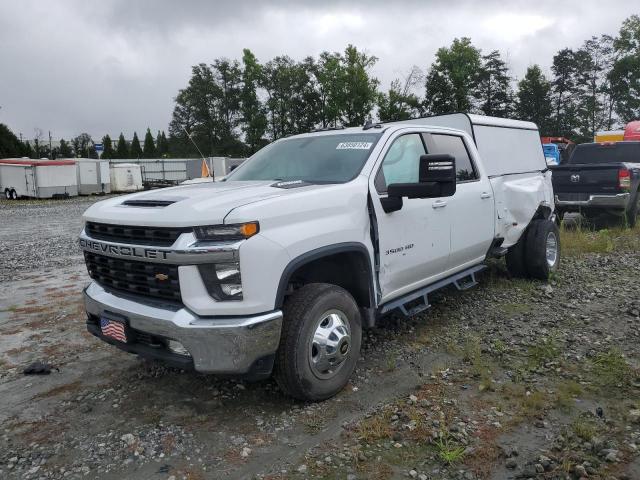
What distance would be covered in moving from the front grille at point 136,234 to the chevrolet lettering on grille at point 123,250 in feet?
0.15

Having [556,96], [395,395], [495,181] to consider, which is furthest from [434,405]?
[556,96]

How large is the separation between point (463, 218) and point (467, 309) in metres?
1.24

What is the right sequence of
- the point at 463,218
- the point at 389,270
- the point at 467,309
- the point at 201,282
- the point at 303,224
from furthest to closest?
the point at 467,309
the point at 463,218
the point at 389,270
the point at 303,224
the point at 201,282

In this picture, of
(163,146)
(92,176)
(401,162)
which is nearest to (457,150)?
(401,162)

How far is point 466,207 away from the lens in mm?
4926

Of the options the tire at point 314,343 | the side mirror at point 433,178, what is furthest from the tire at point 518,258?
the tire at point 314,343

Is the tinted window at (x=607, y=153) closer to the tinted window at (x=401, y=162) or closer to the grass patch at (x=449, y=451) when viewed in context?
the tinted window at (x=401, y=162)

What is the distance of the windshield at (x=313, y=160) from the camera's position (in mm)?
4012

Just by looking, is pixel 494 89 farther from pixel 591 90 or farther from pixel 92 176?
pixel 92 176

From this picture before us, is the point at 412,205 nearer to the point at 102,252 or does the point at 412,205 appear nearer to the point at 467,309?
the point at 467,309

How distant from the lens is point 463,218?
192 inches

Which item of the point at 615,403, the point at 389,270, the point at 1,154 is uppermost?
the point at 1,154

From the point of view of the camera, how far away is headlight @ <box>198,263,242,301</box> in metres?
2.96

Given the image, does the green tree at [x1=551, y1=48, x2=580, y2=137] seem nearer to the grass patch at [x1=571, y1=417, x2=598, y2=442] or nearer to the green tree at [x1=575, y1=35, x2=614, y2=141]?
the green tree at [x1=575, y1=35, x2=614, y2=141]
